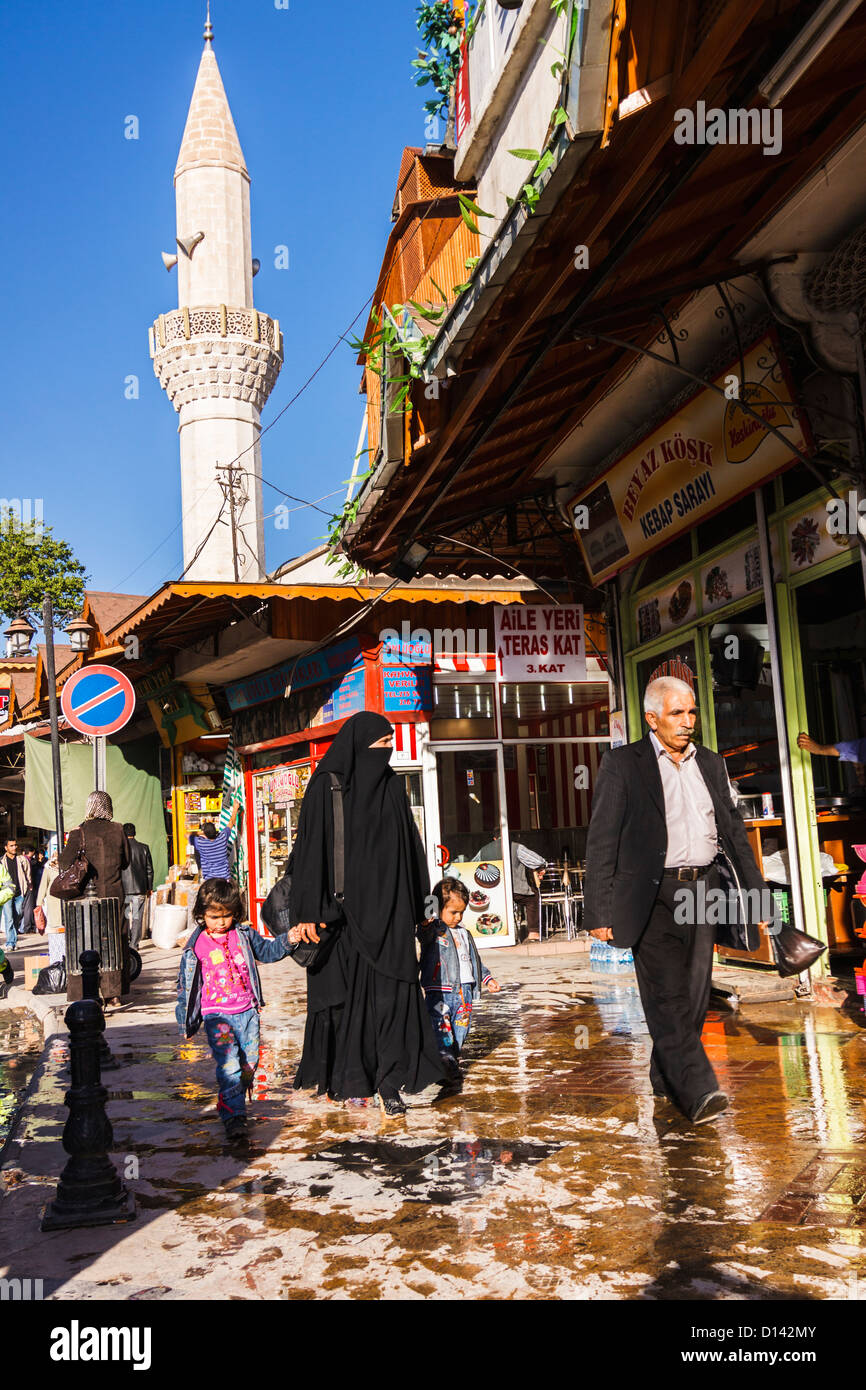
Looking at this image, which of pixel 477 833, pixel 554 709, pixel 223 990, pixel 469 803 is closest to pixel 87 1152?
pixel 223 990

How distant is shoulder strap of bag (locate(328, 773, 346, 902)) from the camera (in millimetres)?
5750

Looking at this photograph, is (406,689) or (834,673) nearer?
(834,673)

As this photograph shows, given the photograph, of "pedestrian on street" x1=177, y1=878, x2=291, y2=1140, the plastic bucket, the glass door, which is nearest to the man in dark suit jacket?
"pedestrian on street" x1=177, y1=878, x2=291, y2=1140

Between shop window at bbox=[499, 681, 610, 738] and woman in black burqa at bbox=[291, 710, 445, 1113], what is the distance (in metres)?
8.39

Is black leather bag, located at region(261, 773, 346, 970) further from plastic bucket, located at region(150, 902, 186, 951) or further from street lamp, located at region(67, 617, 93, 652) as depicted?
plastic bucket, located at region(150, 902, 186, 951)

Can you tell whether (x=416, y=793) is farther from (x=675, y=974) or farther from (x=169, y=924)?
(x=675, y=974)

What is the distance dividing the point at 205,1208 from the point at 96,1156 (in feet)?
1.41

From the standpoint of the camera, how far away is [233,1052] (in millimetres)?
5344

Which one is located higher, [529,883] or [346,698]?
[346,698]

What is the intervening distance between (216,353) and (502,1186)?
32508mm

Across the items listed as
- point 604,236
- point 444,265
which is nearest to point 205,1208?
point 604,236
